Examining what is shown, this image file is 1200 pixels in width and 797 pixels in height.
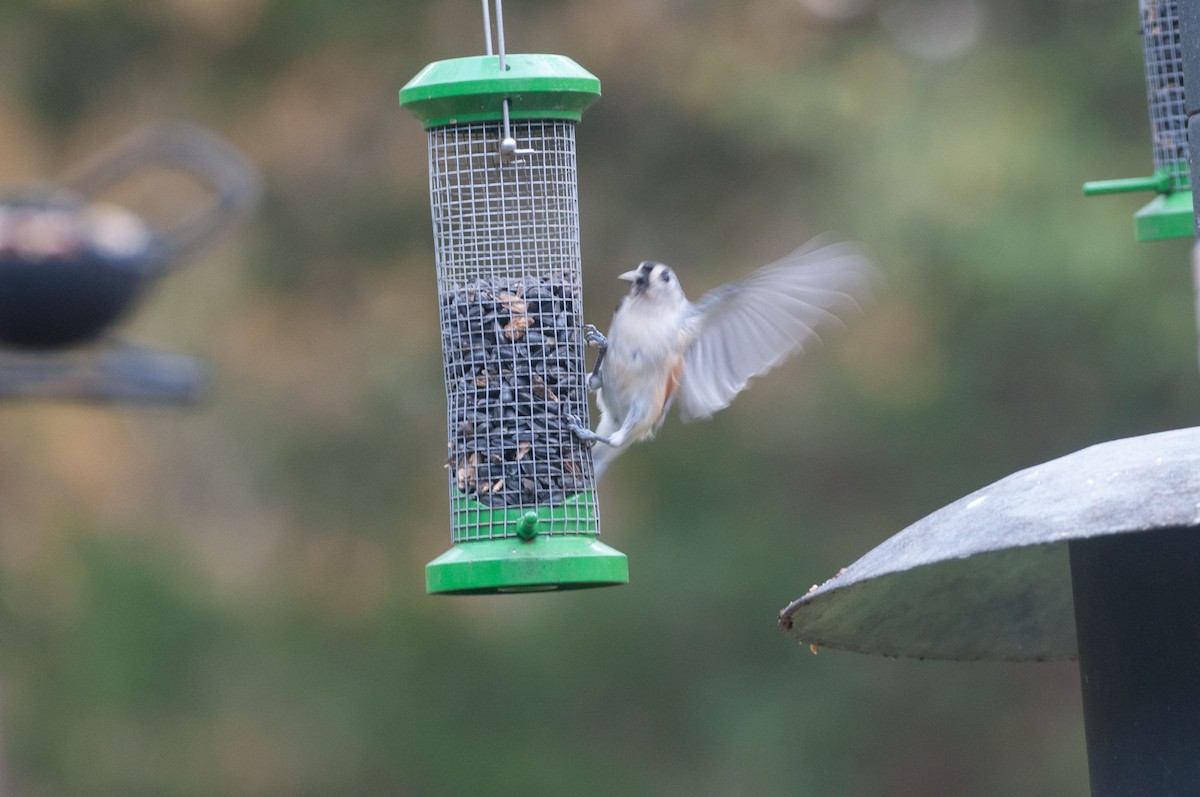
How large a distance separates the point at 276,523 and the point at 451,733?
1803mm

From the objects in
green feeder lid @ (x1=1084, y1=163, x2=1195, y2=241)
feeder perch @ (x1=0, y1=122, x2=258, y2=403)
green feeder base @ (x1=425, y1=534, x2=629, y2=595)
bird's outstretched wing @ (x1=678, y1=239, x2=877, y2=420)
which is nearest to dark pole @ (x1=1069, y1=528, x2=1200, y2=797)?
green feeder base @ (x1=425, y1=534, x2=629, y2=595)

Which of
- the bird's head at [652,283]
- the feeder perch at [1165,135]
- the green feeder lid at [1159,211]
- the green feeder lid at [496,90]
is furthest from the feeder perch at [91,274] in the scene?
the feeder perch at [1165,135]

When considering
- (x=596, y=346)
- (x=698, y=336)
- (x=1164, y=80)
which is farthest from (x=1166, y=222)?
(x=596, y=346)

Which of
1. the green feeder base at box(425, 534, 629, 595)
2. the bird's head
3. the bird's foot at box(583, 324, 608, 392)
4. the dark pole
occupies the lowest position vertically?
the dark pole

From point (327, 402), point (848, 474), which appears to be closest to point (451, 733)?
point (327, 402)

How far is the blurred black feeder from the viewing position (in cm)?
259

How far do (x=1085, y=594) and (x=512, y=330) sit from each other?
1688mm

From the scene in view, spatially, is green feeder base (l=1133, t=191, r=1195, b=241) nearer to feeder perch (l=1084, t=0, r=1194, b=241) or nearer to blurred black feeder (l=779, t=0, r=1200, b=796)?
feeder perch (l=1084, t=0, r=1194, b=241)

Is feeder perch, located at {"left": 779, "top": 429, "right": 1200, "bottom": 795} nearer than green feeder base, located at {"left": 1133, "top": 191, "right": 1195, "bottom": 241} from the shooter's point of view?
Yes

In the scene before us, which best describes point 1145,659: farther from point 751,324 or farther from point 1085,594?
point 751,324

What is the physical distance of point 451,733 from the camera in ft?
39.1

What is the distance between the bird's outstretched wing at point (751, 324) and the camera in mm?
5020

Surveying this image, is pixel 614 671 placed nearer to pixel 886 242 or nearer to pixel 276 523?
Result: pixel 276 523

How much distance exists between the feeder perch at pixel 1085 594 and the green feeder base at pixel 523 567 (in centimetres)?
76
